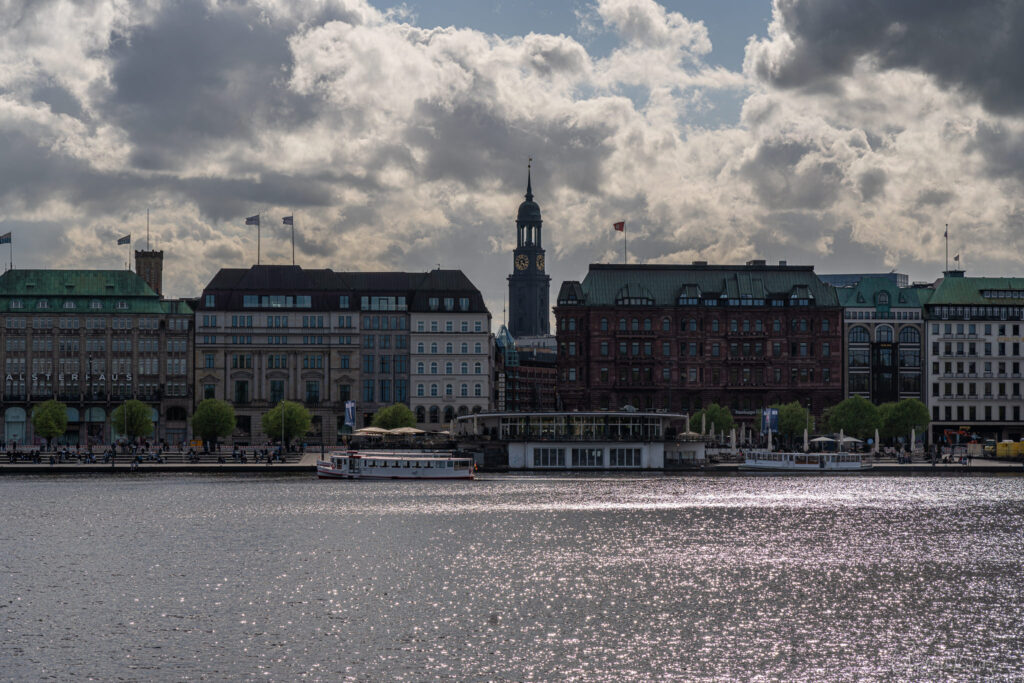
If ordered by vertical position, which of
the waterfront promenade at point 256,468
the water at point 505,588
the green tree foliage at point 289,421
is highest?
the green tree foliage at point 289,421

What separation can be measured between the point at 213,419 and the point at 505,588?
4870 inches

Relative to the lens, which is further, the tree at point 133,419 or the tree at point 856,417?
the tree at point 856,417

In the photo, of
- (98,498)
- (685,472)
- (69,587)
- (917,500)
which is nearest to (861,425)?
(685,472)

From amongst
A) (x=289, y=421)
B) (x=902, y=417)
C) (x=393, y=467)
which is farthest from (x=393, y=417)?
(x=902, y=417)

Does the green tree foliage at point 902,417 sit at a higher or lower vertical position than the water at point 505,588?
higher

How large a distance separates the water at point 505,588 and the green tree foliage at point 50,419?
6825 centimetres

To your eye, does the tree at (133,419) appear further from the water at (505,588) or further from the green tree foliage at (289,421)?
the water at (505,588)

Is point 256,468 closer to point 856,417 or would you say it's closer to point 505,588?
point 856,417

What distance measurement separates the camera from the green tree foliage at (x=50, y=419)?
193m

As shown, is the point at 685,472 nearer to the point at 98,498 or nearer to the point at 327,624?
the point at 98,498

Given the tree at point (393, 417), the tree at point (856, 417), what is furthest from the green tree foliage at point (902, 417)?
the tree at point (393, 417)

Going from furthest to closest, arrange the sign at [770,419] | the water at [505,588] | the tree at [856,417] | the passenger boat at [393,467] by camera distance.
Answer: the tree at [856,417]
the sign at [770,419]
the passenger boat at [393,467]
the water at [505,588]

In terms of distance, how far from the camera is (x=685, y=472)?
166125mm

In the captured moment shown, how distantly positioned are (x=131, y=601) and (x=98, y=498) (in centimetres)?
5773
